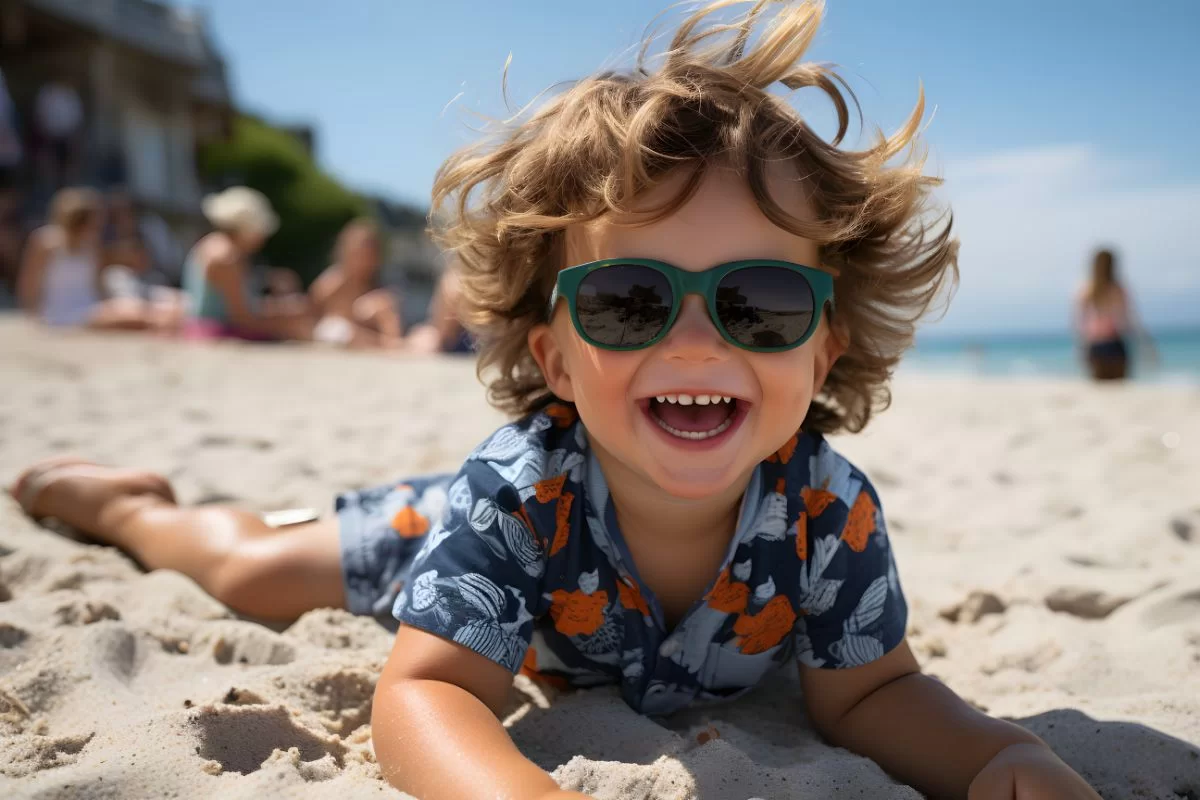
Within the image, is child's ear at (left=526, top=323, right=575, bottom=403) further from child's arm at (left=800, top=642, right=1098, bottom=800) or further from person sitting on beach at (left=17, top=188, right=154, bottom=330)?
person sitting on beach at (left=17, top=188, right=154, bottom=330)

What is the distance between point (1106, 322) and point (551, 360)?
869cm

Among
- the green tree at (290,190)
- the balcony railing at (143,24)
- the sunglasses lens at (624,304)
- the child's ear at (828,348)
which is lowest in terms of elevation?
the child's ear at (828,348)

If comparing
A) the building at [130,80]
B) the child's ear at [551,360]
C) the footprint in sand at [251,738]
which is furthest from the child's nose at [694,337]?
the building at [130,80]

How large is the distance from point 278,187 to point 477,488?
136 ft

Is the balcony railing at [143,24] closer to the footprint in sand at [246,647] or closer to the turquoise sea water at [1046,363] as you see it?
the turquoise sea water at [1046,363]

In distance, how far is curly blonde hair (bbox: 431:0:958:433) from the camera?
1742 millimetres

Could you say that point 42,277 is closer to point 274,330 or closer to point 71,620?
point 274,330

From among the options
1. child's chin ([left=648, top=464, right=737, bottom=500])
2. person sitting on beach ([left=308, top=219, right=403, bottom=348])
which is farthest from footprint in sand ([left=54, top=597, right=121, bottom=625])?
person sitting on beach ([left=308, top=219, right=403, bottom=348])

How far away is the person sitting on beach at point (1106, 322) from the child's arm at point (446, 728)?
352 inches

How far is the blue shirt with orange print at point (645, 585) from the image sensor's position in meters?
1.79

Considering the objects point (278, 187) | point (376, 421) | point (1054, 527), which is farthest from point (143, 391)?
point (278, 187)

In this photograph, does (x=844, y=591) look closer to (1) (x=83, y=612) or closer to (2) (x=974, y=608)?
(2) (x=974, y=608)

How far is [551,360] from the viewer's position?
2010mm

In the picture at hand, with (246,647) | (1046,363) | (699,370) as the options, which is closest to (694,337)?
(699,370)
